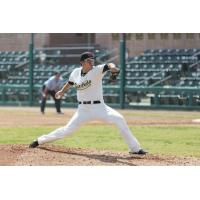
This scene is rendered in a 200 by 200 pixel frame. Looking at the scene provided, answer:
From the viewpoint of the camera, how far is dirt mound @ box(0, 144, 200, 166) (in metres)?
8.94

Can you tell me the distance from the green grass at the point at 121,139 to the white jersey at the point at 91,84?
1.79 metres

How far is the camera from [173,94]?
25109 millimetres

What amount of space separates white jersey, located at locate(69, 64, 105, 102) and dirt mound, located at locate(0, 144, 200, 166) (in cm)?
96

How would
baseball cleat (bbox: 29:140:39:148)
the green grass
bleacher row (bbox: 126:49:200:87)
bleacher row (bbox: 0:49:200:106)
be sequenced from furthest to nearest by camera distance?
bleacher row (bbox: 0:49:200:106) → bleacher row (bbox: 126:49:200:87) → the green grass → baseball cleat (bbox: 29:140:39:148)

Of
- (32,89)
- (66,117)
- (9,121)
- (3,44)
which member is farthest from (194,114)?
(3,44)

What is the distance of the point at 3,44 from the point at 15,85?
3.65m

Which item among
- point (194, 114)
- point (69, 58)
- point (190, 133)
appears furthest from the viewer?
point (69, 58)

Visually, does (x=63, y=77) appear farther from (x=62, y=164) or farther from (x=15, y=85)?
(x=62, y=164)

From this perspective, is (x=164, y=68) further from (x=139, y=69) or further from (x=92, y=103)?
(x=92, y=103)

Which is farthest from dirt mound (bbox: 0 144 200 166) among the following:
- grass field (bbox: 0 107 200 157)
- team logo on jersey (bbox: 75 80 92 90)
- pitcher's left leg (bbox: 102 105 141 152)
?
team logo on jersey (bbox: 75 80 92 90)

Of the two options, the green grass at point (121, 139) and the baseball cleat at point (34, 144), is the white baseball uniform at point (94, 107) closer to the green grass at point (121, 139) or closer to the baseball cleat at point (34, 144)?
the baseball cleat at point (34, 144)

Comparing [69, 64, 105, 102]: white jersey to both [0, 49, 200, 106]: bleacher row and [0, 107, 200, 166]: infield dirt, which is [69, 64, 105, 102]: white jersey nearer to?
[0, 107, 200, 166]: infield dirt

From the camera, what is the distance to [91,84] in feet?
31.3

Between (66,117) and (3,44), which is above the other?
(3,44)
